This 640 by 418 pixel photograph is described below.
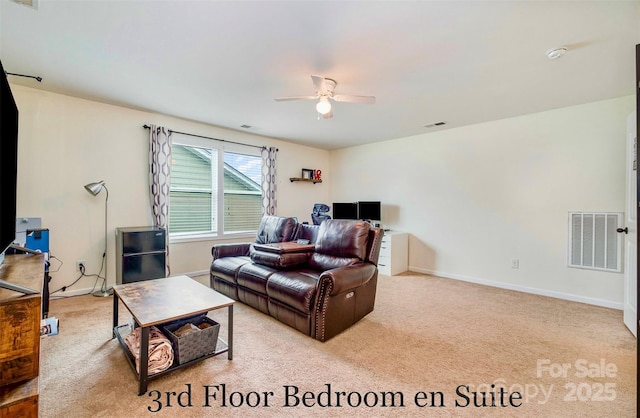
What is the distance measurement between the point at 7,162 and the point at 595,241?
5.29 m

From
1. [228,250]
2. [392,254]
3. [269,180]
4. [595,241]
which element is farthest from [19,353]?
[595,241]

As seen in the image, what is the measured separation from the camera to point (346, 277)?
8.07ft

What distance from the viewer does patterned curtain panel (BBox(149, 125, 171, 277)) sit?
394cm

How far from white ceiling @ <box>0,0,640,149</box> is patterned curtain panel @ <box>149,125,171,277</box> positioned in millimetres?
463

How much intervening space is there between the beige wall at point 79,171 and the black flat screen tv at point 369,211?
10.2 ft

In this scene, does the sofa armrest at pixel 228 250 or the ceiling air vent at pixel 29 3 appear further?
the sofa armrest at pixel 228 250

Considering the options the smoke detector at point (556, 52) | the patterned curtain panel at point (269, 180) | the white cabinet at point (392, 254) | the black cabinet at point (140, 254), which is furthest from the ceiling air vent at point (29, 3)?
the white cabinet at point (392, 254)

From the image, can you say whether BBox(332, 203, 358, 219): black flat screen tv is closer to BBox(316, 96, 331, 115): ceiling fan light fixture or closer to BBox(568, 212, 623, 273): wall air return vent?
BBox(316, 96, 331, 115): ceiling fan light fixture

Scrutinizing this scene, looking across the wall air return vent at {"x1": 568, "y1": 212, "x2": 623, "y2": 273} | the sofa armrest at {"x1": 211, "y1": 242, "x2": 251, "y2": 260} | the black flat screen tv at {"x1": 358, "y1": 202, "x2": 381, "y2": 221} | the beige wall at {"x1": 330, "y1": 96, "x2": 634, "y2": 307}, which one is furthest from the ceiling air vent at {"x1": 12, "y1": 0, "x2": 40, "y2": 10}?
the wall air return vent at {"x1": 568, "y1": 212, "x2": 623, "y2": 273}

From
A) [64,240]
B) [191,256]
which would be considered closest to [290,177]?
[191,256]

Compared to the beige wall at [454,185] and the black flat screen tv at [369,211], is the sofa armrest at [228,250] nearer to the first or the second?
the beige wall at [454,185]

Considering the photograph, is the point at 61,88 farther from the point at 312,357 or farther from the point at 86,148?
the point at 312,357

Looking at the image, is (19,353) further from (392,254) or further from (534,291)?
(534,291)

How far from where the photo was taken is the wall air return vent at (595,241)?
3223 millimetres
